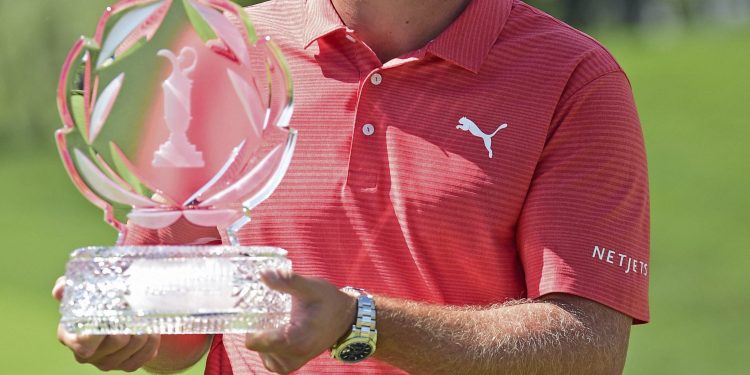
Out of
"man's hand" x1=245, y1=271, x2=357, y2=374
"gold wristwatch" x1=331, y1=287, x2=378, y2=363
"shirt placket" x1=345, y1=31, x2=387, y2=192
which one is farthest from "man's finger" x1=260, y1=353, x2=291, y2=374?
"shirt placket" x1=345, y1=31, x2=387, y2=192

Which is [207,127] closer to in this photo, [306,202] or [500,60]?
[306,202]

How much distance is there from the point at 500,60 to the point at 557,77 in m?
0.13

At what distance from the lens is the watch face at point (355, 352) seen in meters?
2.26

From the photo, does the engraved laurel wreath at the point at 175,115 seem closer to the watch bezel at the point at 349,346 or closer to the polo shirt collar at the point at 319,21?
the watch bezel at the point at 349,346

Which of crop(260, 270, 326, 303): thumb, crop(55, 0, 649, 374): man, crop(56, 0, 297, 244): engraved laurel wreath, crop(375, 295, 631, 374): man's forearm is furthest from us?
crop(55, 0, 649, 374): man

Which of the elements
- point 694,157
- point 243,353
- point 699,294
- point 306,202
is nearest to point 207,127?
point 306,202

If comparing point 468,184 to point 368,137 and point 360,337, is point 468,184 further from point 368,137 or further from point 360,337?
point 360,337

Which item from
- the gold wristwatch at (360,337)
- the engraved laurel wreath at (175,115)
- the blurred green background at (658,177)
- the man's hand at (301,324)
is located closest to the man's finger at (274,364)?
the man's hand at (301,324)

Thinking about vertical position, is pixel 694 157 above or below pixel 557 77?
below

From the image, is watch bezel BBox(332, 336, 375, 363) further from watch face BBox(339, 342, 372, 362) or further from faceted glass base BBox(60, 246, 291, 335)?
faceted glass base BBox(60, 246, 291, 335)

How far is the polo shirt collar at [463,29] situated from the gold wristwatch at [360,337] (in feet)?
2.10

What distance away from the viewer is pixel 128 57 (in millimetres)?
2309

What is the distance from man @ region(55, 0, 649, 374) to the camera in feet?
8.52

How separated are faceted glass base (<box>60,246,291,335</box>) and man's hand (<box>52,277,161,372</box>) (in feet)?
0.26
